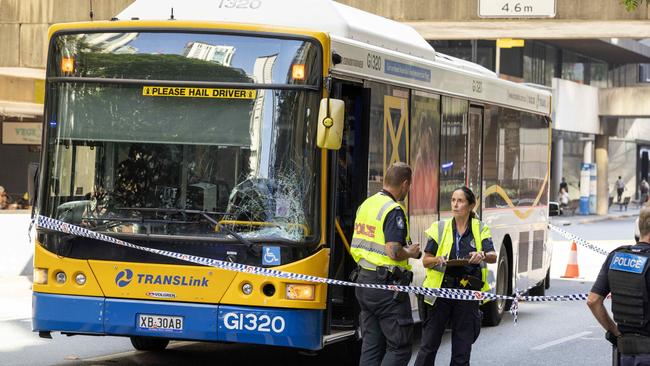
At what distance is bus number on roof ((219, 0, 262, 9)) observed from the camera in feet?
36.8

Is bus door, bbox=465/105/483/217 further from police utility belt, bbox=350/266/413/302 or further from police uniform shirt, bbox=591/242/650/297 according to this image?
police uniform shirt, bbox=591/242/650/297

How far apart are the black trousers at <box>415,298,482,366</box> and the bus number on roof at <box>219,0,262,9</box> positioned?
330 centimetres

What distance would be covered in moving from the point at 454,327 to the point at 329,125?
5.76ft

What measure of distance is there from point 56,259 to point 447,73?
15.8 feet

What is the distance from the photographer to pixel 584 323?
52.3ft

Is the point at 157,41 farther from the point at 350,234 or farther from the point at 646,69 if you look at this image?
the point at 646,69

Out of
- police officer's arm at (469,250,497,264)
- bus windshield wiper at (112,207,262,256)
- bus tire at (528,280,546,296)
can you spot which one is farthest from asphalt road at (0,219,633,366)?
police officer's arm at (469,250,497,264)

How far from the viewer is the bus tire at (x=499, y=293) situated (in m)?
15.2

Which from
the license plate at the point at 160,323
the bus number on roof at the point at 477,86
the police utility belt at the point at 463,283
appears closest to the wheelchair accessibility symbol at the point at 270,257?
the license plate at the point at 160,323

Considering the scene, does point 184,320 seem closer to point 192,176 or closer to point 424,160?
point 192,176

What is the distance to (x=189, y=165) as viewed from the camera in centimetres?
999

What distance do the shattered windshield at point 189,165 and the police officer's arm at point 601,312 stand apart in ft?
11.3

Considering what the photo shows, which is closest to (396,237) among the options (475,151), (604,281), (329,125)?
(329,125)

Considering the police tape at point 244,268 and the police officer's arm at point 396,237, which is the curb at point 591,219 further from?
A: the police officer's arm at point 396,237
